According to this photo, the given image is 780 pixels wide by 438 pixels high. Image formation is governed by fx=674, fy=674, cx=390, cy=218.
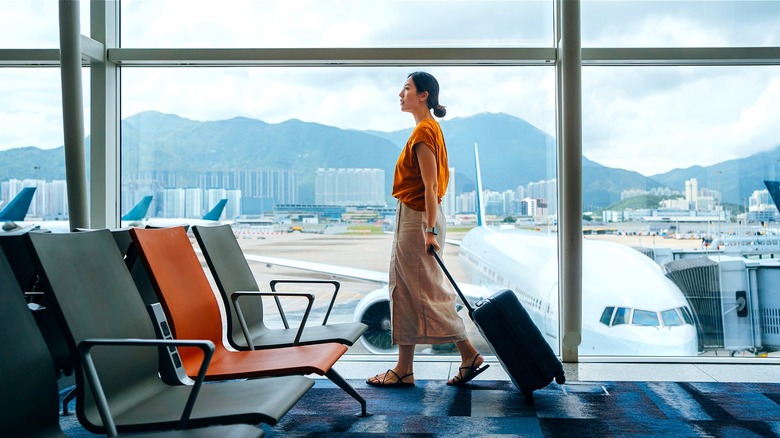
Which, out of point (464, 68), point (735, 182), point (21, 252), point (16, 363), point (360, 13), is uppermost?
point (360, 13)

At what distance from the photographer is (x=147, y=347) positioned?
209 centimetres

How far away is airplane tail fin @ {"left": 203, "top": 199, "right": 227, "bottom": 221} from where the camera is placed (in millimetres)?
4418

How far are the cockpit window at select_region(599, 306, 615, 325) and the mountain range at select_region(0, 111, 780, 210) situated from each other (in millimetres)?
649

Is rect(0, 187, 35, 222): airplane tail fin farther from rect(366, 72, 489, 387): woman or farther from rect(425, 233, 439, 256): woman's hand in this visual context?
rect(425, 233, 439, 256): woman's hand

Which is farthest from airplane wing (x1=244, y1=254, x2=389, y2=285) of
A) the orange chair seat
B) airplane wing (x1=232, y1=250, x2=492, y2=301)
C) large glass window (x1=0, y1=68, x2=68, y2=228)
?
the orange chair seat

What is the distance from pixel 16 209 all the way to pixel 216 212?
Answer: 1.28 metres

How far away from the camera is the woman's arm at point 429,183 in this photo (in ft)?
11.1

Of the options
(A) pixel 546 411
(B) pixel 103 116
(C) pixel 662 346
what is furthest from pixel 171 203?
(C) pixel 662 346

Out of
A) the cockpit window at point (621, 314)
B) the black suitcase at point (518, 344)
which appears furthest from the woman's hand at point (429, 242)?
the cockpit window at point (621, 314)

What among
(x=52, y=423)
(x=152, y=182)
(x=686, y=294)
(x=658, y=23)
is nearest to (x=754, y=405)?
(x=686, y=294)

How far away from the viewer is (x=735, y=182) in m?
4.23

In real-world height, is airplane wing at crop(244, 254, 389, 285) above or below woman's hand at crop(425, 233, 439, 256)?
below

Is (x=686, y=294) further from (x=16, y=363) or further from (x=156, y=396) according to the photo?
(x=16, y=363)

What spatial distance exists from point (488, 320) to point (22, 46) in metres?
3.35
